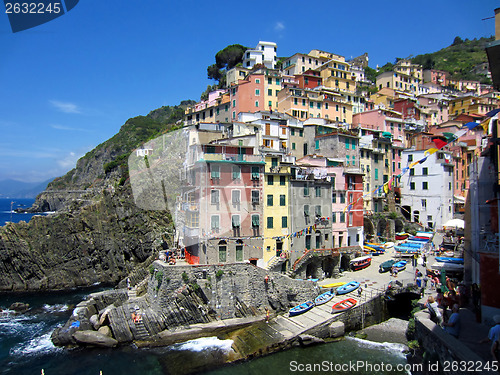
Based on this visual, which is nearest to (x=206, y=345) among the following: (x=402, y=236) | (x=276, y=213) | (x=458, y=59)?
(x=276, y=213)

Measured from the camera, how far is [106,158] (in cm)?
11981

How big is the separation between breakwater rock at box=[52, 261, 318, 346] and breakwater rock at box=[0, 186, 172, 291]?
1867 cm

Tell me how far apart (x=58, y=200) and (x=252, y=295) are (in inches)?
5444

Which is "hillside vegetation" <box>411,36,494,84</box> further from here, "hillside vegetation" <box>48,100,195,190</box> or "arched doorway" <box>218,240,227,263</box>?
"arched doorway" <box>218,240,227,263</box>

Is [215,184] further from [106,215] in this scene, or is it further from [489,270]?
[106,215]

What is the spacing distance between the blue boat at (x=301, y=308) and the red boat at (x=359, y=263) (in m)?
9.63

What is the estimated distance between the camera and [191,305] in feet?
93.8

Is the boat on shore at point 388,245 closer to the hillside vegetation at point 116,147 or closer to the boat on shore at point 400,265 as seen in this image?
the boat on shore at point 400,265

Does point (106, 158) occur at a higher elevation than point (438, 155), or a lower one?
higher

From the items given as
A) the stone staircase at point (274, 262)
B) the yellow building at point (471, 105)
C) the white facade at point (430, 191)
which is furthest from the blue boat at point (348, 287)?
the yellow building at point (471, 105)

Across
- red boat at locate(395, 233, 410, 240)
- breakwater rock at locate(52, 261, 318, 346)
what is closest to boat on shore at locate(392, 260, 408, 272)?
breakwater rock at locate(52, 261, 318, 346)

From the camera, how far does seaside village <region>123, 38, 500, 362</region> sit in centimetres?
2492

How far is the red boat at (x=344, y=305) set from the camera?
2791 centimetres

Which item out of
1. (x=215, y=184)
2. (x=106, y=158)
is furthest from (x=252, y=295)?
(x=106, y=158)
